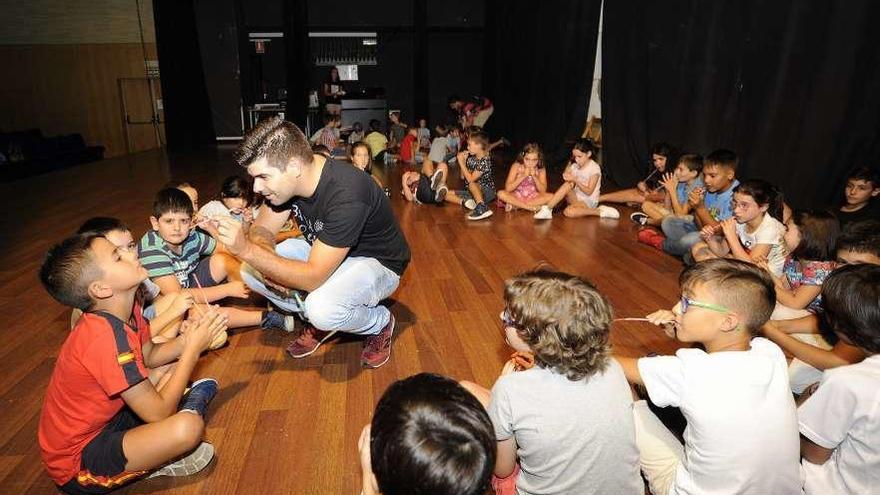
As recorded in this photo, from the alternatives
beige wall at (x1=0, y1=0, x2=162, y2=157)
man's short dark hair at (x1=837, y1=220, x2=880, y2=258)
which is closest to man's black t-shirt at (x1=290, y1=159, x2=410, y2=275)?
man's short dark hair at (x1=837, y1=220, x2=880, y2=258)

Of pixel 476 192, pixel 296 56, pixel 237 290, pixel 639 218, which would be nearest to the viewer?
pixel 237 290

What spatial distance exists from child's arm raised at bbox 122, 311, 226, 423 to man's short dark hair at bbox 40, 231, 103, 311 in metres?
0.33

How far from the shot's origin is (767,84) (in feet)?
14.6

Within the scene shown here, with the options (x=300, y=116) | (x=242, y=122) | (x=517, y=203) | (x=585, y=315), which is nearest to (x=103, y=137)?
(x=242, y=122)

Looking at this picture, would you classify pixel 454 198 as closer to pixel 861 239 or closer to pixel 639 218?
pixel 639 218

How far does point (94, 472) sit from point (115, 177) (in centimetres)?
780

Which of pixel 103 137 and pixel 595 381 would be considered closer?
pixel 595 381

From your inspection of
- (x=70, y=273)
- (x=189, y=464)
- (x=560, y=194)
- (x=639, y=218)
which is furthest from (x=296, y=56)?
(x=189, y=464)

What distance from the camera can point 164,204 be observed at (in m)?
2.61

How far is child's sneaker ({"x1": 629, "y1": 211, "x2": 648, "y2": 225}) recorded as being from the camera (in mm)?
5074

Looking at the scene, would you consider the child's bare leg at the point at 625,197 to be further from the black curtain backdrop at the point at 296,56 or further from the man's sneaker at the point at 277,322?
the black curtain backdrop at the point at 296,56

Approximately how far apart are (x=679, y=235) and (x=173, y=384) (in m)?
3.71

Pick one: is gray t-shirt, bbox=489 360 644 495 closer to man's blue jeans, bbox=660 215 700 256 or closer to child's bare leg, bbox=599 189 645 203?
man's blue jeans, bbox=660 215 700 256

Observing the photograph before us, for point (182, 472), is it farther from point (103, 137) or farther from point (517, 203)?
point (103, 137)
